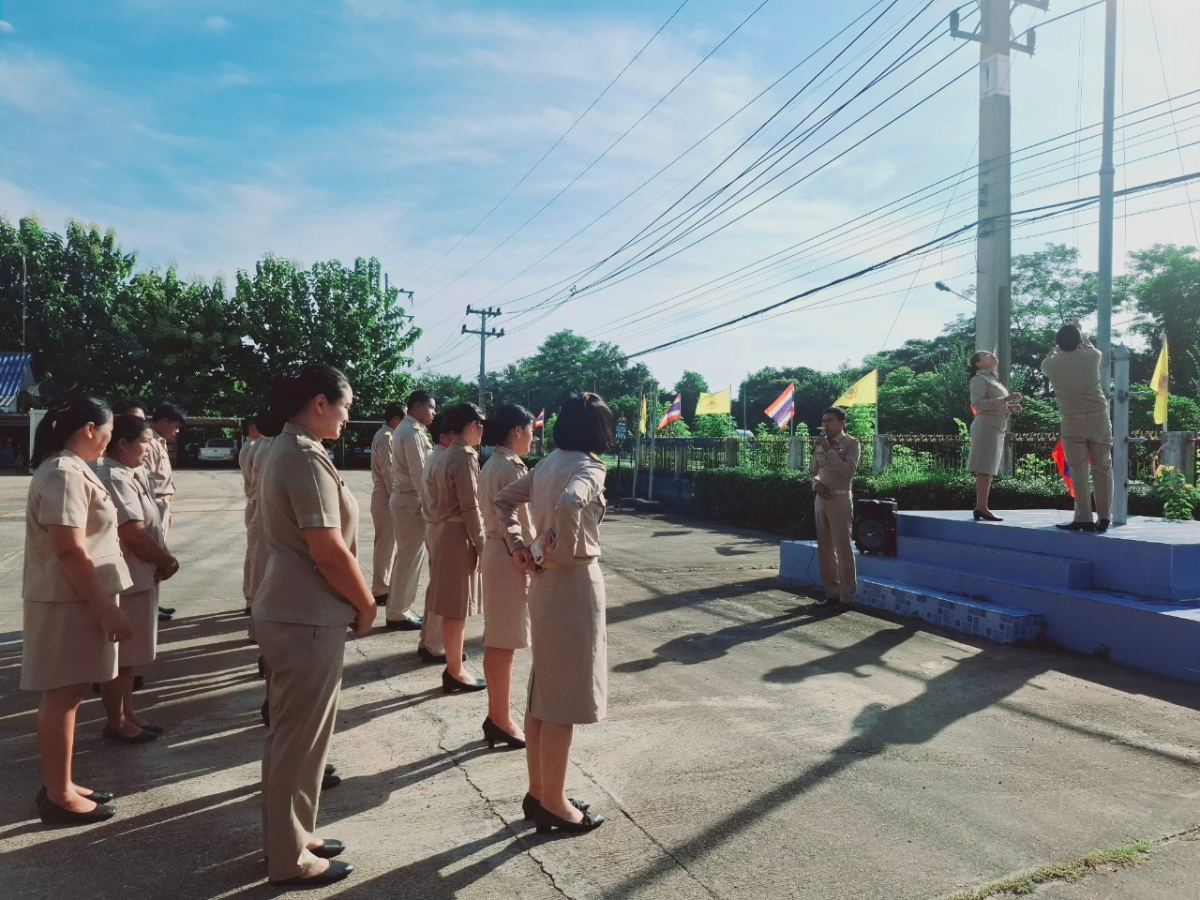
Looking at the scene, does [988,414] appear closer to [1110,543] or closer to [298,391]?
[1110,543]

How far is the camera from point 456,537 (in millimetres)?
4938

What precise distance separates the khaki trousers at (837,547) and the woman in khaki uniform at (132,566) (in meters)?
5.40

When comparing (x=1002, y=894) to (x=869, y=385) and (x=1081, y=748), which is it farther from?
(x=869, y=385)

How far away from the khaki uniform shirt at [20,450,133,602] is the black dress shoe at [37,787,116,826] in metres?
0.79

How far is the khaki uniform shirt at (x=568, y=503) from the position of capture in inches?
118

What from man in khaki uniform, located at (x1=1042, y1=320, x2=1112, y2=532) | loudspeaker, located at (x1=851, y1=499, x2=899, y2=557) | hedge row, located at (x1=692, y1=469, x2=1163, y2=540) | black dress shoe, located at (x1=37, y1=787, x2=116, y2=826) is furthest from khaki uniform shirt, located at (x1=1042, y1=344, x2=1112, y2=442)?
black dress shoe, located at (x1=37, y1=787, x2=116, y2=826)

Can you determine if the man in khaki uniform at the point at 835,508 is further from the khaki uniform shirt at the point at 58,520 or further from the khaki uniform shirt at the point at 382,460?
the khaki uniform shirt at the point at 58,520

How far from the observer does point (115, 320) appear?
3712 centimetres

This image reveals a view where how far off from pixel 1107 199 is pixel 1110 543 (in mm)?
3176

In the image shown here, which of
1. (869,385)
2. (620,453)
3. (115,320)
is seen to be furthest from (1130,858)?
(115,320)

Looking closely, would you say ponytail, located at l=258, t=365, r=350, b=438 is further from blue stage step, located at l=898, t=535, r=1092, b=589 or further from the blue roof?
the blue roof

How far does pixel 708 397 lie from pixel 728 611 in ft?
43.8

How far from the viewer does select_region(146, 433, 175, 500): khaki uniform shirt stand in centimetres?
689

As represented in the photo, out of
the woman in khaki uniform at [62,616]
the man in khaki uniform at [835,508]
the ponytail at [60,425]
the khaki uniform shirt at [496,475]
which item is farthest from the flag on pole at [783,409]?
the woman in khaki uniform at [62,616]
